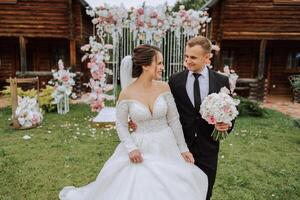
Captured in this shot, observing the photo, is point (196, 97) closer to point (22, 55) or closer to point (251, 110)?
point (251, 110)

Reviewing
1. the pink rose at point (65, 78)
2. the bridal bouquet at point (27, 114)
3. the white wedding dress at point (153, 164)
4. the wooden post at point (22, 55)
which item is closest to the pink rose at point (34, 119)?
the bridal bouquet at point (27, 114)

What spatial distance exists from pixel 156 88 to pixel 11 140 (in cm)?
617

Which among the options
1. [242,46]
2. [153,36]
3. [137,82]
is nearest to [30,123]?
[153,36]

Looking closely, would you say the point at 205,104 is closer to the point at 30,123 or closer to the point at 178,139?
the point at 178,139

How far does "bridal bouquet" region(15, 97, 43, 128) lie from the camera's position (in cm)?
967

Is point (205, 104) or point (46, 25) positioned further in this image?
point (46, 25)

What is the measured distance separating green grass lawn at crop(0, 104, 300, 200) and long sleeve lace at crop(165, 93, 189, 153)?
73.5 inches

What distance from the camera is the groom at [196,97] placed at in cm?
338

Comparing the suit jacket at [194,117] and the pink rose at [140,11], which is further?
the pink rose at [140,11]

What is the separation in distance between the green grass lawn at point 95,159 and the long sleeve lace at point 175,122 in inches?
73.5

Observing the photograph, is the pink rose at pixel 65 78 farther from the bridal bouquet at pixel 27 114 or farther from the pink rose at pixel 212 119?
the pink rose at pixel 212 119

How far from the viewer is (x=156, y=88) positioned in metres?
3.38

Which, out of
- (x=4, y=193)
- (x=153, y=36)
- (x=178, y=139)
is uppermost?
(x=153, y=36)

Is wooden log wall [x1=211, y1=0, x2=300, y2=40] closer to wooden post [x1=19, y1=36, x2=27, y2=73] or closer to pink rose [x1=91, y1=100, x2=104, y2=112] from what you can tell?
pink rose [x1=91, y1=100, x2=104, y2=112]
